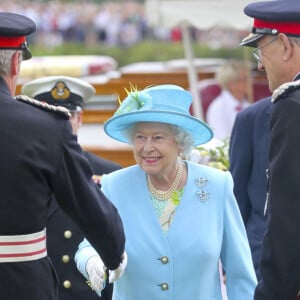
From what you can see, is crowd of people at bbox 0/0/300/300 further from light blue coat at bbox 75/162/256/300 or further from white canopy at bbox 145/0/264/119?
white canopy at bbox 145/0/264/119

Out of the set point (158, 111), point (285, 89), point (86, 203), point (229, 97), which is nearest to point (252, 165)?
point (158, 111)

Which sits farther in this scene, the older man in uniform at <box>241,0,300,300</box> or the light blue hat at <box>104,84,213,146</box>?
the light blue hat at <box>104,84,213,146</box>

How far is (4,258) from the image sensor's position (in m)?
4.48

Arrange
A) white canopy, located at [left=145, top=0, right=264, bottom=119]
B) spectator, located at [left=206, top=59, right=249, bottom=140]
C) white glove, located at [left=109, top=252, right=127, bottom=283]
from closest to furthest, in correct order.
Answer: white glove, located at [left=109, top=252, right=127, bottom=283], white canopy, located at [left=145, top=0, right=264, bottom=119], spectator, located at [left=206, top=59, right=249, bottom=140]

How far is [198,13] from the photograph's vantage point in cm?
1155

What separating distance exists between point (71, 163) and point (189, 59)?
8533 millimetres

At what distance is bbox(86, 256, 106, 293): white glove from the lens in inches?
199

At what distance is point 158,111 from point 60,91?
5.69 feet

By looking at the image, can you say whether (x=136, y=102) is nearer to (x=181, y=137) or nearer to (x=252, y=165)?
(x=181, y=137)

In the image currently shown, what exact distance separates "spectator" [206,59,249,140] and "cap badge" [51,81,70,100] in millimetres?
5758

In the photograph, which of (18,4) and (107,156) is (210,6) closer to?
(107,156)

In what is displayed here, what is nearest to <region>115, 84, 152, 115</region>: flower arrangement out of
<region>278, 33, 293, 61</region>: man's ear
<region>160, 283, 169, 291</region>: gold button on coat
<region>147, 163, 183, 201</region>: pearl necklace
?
<region>147, 163, 183, 201</region>: pearl necklace

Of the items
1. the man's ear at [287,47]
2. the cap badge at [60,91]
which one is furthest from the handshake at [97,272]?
the cap badge at [60,91]

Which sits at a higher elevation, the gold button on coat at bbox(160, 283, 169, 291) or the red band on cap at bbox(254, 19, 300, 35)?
the red band on cap at bbox(254, 19, 300, 35)
